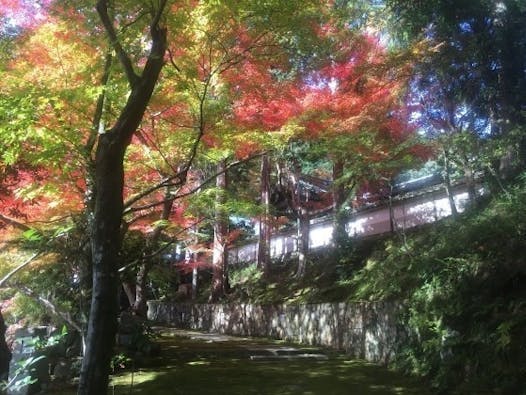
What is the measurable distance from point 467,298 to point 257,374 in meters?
4.18

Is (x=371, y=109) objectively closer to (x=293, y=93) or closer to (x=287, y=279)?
(x=293, y=93)

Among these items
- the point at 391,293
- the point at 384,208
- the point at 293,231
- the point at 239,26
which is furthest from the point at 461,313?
the point at 293,231

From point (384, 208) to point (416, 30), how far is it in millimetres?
6141

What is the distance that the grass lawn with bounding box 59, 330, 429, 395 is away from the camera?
24.1ft

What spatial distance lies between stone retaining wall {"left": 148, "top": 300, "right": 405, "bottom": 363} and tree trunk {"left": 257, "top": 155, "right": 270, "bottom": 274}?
2491mm

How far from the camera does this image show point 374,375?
8.49 metres

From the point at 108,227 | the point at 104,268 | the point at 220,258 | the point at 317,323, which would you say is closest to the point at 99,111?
the point at 108,227

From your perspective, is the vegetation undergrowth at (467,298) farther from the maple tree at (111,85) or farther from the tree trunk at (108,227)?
the tree trunk at (108,227)

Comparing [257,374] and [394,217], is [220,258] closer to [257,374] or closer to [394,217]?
[394,217]

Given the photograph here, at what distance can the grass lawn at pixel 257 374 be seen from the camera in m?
7.36

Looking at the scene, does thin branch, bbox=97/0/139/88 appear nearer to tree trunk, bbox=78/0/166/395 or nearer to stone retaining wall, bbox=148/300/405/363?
tree trunk, bbox=78/0/166/395

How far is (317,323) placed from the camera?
13234 millimetres

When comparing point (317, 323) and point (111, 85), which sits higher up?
point (111, 85)

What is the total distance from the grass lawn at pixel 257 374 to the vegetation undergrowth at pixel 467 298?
63 centimetres
